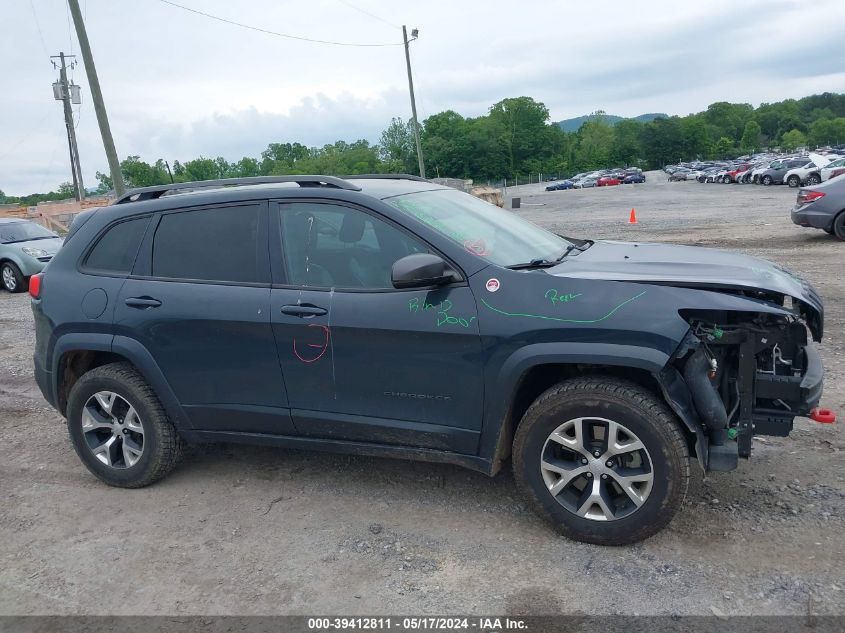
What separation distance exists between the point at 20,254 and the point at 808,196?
15.4 meters

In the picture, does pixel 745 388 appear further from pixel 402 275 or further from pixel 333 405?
pixel 333 405

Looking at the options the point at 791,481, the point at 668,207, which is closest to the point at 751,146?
the point at 668,207

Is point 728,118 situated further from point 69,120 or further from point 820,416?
point 820,416

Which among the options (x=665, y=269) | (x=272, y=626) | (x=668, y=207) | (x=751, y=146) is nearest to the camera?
(x=272, y=626)

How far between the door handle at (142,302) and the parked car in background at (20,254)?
→ 1100 cm

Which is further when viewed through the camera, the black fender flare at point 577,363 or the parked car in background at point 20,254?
the parked car in background at point 20,254

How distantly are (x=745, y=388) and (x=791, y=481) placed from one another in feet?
3.44

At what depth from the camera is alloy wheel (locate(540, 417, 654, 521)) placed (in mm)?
3473

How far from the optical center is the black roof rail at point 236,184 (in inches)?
166

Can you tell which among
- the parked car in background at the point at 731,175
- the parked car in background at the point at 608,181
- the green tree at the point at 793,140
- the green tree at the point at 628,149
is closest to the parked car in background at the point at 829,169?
the parked car in background at the point at 731,175

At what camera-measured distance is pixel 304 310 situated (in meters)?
4.01

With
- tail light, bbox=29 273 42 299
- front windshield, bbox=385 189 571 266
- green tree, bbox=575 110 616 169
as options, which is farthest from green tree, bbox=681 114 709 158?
tail light, bbox=29 273 42 299

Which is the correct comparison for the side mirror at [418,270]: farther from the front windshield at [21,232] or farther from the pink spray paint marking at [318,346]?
the front windshield at [21,232]

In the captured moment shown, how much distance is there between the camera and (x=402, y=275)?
11.9 ft
